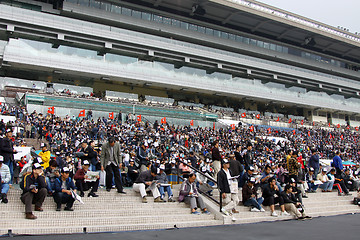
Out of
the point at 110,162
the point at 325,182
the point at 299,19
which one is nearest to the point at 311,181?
the point at 325,182

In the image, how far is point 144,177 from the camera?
368 inches

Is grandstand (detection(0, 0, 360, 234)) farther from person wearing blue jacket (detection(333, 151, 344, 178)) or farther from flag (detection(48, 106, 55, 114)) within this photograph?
person wearing blue jacket (detection(333, 151, 344, 178))

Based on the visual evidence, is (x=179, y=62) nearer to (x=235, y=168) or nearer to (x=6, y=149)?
(x=235, y=168)

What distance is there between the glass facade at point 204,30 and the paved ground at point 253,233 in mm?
36067

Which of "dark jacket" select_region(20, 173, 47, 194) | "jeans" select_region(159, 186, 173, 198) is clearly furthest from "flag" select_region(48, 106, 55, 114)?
"dark jacket" select_region(20, 173, 47, 194)

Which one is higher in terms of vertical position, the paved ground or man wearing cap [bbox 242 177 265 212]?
man wearing cap [bbox 242 177 265 212]

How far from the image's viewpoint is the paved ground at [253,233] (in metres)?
6.59

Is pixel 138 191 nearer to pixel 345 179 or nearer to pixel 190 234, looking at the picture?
pixel 190 234

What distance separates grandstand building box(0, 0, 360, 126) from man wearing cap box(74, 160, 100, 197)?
91.7 feet

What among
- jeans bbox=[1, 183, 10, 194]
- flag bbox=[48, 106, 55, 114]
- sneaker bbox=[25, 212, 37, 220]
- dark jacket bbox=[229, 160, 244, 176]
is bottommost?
sneaker bbox=[25, 212, 37, 220]

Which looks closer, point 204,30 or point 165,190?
point 165,190

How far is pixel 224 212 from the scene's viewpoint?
8.74 meters

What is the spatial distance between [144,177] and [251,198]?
3.26 metres

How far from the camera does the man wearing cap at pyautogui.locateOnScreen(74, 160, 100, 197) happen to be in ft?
28.1
